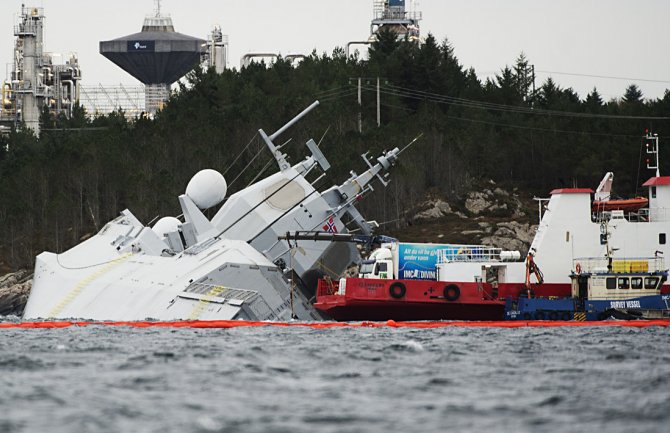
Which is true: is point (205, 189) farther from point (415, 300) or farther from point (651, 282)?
point (651, 282)

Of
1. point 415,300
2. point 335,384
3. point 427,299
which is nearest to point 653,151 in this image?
point 427,299

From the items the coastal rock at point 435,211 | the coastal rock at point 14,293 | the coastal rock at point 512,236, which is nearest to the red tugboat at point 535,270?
the coastal rock at point 512,236

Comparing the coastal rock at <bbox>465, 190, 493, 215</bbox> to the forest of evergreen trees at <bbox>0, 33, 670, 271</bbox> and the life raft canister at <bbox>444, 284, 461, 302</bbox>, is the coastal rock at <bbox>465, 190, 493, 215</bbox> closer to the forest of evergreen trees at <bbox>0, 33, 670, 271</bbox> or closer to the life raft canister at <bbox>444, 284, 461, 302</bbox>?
the forest of evergreen trees at <bbox>0, 33, 670, 271</bbox>

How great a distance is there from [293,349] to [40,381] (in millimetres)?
9308

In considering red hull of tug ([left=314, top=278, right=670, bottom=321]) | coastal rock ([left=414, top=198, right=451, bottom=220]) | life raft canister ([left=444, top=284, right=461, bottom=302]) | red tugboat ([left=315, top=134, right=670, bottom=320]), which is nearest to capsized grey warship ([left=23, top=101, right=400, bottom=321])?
red hull of tug ([left=314, top=278, right=670, bottom=321])

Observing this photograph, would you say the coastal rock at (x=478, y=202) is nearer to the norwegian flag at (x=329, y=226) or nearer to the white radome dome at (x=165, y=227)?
the white radome dome at (x=165, y=227)

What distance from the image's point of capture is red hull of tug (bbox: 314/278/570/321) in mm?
51156

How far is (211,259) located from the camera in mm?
53250

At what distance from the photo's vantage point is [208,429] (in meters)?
19.6

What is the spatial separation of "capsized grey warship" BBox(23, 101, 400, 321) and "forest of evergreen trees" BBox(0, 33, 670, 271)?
24295 mm

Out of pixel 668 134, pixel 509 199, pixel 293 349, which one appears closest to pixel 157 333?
pixel 293 349

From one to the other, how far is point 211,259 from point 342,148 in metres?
39.3

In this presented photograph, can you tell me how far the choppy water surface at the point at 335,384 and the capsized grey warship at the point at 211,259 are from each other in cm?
1318

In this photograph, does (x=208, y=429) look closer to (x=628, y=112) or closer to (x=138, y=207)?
(x=138, y=207)
